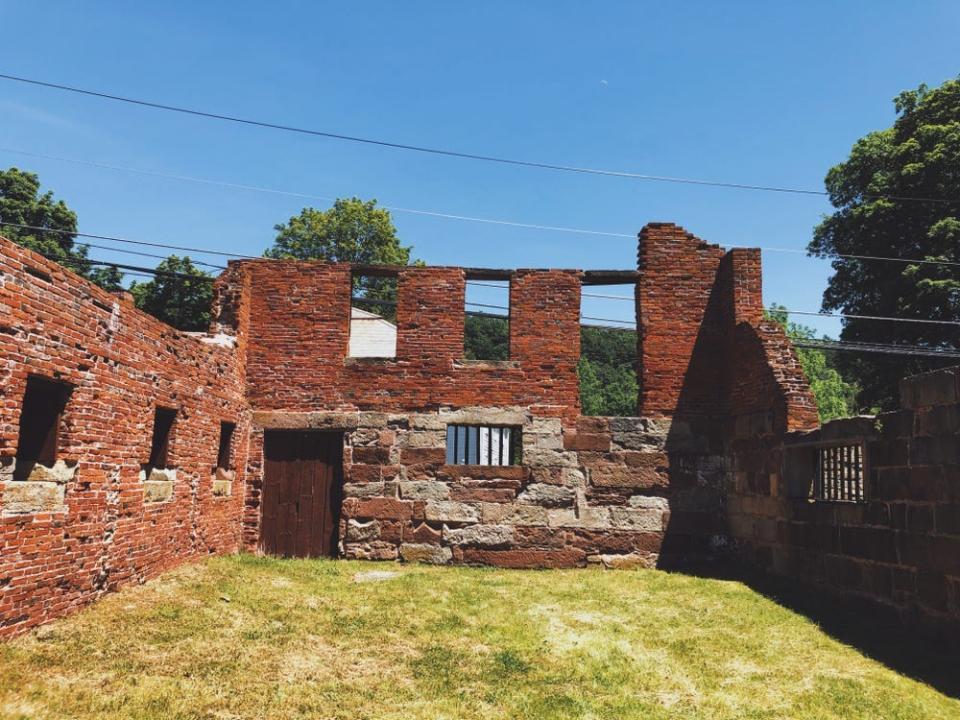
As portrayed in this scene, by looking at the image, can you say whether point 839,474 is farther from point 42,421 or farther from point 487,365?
point 42,421

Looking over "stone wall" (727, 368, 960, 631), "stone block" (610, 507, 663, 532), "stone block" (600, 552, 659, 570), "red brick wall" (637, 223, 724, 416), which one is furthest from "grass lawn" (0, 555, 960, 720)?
"red brick wall" (637, 223, 724, 416)

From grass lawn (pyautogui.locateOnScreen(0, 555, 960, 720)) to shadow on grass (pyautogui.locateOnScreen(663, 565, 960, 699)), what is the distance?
7.3 inches

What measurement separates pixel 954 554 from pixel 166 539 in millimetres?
8998

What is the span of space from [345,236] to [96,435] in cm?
2765

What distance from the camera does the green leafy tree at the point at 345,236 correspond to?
111ft

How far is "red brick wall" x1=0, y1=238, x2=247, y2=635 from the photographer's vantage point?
239 inches

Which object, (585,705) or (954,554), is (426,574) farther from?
(954,554)

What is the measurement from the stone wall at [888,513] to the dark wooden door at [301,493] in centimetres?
679

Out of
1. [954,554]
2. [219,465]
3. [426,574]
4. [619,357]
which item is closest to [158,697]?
[426,574]

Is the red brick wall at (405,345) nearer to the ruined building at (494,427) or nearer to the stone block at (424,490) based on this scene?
the ruined building at (494,427)

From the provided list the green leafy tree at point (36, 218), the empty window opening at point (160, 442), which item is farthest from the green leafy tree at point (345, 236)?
the empty window opening at point (160, 442)

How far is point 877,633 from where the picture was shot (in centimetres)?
720

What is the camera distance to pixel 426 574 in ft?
33.3

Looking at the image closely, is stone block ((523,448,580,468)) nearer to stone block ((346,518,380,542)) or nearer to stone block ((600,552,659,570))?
stone block ((600,552,659,570))
